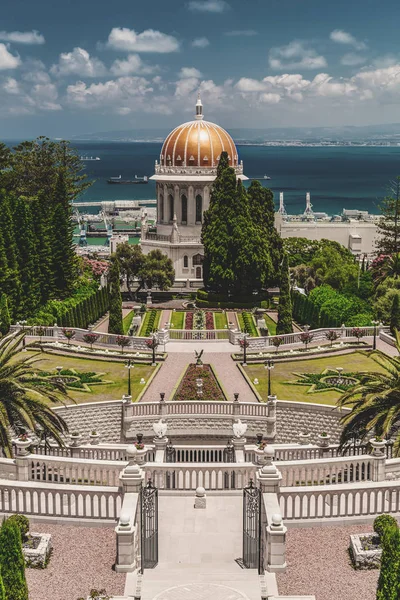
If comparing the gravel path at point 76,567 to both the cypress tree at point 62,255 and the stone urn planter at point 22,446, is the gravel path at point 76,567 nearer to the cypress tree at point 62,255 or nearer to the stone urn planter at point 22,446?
the stone urn planter at point 22,446

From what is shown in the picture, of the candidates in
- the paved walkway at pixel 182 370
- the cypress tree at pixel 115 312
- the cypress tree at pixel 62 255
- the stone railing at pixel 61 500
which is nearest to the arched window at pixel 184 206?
the cypress tree at pixel 62 255

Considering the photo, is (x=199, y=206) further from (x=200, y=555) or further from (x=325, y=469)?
(x=200, y=555)

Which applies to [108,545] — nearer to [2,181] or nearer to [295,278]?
[295,278]

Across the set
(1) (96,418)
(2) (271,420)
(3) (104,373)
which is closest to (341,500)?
(2) (271,420)

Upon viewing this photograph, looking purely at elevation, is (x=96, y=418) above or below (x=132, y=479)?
below

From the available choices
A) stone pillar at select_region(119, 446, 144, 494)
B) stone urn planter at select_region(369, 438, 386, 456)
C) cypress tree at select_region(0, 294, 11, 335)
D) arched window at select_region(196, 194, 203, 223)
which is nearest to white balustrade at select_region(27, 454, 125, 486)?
stone pillar at select_region(119, 446, 144, 494)

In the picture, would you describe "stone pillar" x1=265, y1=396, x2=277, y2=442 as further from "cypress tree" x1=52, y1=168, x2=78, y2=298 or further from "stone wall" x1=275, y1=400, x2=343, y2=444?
"cypress tree" x1=52, y1=168, x2=78, y2=298
